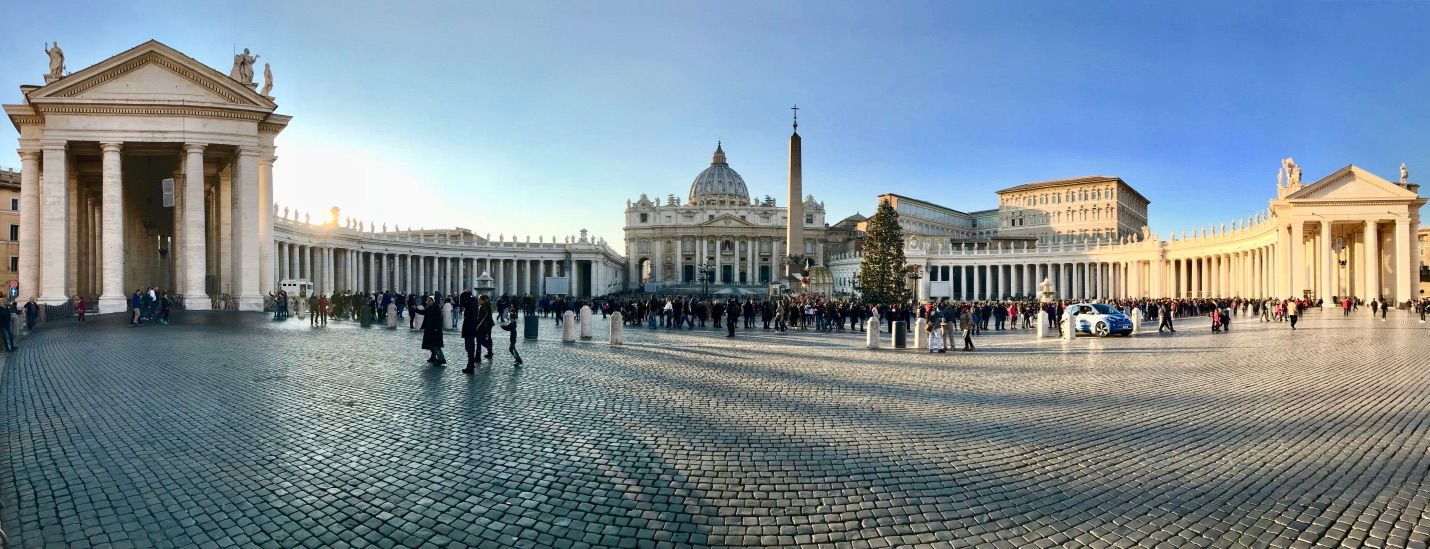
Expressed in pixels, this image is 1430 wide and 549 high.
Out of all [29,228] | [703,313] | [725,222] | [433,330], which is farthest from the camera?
[725,222]

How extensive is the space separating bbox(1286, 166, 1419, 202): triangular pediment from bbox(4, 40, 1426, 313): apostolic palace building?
0.10 meters

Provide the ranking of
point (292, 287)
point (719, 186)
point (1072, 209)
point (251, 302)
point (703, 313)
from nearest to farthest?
point (251, 302) < point (703, 313) < point (292, 287) < point (1072, 209) < point (719, 186)

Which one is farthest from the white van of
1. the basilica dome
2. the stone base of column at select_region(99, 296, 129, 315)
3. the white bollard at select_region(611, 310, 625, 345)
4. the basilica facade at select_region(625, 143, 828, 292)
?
the basilica dome

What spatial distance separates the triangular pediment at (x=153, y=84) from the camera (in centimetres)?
2586

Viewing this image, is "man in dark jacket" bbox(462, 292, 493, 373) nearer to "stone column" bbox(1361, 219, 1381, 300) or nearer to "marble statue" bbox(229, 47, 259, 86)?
"marble statue" bbox(229, 47, 259, 86)

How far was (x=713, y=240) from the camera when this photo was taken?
103 m

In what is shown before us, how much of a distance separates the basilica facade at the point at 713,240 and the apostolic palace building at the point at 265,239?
49.7 feet

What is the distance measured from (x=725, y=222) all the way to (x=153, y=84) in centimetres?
7961

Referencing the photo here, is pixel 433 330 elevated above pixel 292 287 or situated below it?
below

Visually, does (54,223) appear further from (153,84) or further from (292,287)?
(292,287)

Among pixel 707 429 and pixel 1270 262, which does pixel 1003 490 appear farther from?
pixel 1270 262

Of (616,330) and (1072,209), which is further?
(1072,209)

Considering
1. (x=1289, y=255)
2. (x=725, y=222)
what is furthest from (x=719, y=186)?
(x=1289, y=255)

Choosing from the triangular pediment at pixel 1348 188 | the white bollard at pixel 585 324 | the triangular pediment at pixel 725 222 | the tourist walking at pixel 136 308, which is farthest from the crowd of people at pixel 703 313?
the triangular pediment at pixel 725 222
